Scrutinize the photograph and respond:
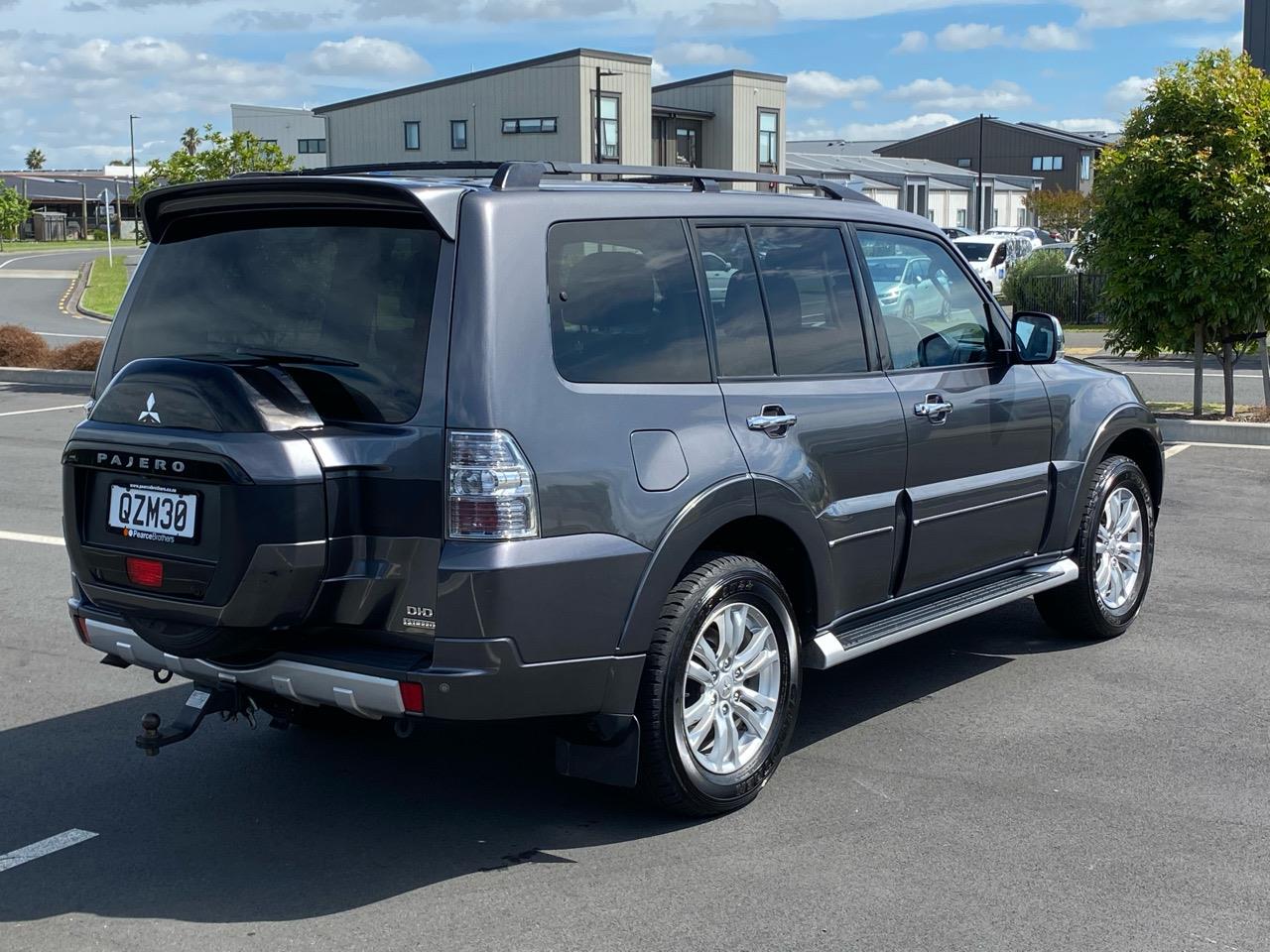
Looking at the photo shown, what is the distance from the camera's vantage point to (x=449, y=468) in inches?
156

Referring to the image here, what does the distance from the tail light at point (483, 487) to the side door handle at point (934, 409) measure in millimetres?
1998

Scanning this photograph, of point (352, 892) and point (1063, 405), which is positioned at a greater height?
point (1063, 405)

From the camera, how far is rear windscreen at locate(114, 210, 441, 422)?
4.12 meters

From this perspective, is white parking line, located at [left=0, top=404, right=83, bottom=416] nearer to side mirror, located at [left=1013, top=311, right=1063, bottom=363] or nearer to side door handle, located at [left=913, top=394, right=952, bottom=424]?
side mirror, located at [left=1013, top=311, right=1063, bottom=363]

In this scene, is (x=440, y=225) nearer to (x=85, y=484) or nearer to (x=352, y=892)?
(x=85, y=484)

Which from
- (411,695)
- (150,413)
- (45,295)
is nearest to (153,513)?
(150,413)

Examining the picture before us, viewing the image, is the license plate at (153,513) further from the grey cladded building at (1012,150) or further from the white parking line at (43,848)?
the grey cladded building at (1012,150)

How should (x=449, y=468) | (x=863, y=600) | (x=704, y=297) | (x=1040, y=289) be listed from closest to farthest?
(x=449, y=468), (x=704, y=297), (x=863, y=600), (x=1040, y=289)

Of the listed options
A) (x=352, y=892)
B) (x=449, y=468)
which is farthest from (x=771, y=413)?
Answer: (x=352, y=892)

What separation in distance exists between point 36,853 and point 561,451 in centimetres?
207

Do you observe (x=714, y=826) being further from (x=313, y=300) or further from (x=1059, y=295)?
(x=1059, y=295)

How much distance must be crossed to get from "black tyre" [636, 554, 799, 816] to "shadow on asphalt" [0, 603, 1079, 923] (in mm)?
211

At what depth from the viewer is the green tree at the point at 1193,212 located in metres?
13.2

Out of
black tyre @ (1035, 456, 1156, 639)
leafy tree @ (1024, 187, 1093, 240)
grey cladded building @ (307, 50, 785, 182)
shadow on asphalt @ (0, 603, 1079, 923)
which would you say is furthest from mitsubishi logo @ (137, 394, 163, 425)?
leafy tree @ (1024, 187, 1093, 240)
